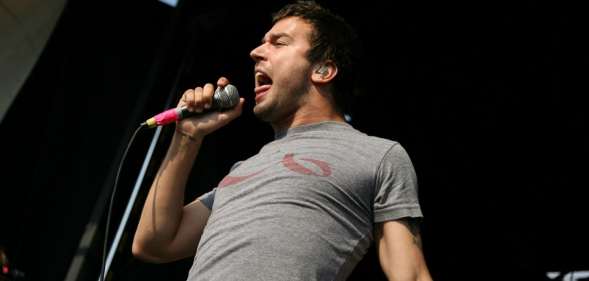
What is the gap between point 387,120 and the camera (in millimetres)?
5055

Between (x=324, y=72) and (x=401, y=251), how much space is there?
0.65 meters

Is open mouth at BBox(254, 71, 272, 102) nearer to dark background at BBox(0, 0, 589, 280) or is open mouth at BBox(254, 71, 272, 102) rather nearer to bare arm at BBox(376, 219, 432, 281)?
bare arm at BBox(376, 219, 432, 281)

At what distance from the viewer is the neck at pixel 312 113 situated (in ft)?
5.49

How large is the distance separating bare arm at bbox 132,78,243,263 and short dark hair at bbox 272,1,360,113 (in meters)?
0.34

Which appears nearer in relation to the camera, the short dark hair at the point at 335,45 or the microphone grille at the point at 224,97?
the microphone grille at the point at 224,97

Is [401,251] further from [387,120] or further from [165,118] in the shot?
[387,120]

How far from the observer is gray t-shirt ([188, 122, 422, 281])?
1233mm

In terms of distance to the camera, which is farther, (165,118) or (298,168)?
(165,118)

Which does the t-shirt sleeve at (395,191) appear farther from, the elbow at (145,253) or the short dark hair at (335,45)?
the elbow at (145,253)

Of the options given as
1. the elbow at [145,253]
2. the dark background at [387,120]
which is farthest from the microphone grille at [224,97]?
the dark background at [387,120]

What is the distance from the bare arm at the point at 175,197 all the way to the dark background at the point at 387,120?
72cm

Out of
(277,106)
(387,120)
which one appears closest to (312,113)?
(277,106)

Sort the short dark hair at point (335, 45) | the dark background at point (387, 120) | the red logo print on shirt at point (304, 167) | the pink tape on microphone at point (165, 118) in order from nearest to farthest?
the red logo print on shirt at point (304, 167)
the pink tape on microphone at point (165, 118)
the short dark hair at point (335, 45)
the dark background at point (387, 120)

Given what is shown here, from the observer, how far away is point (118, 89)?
3.17 meters
